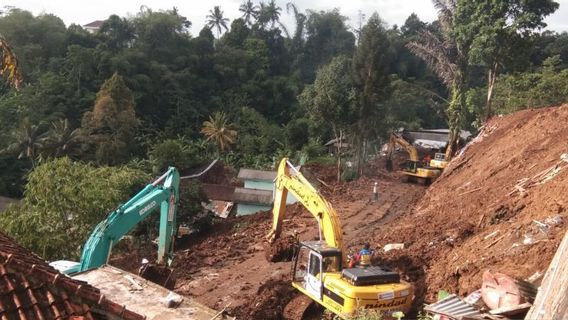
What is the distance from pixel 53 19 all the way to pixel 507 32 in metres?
40.2

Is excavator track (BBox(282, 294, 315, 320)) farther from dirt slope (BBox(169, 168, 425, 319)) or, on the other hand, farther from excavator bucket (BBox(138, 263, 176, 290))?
excavator bucket (BBox(138, 263, 176, 290))

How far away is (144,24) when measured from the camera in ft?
164

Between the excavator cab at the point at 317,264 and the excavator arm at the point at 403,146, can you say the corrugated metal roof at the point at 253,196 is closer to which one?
the excavator arm at the point at 403,146

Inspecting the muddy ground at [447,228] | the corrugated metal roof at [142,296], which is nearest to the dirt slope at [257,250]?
the muddy ground at [447,228]

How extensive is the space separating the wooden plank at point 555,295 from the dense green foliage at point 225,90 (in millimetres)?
14689

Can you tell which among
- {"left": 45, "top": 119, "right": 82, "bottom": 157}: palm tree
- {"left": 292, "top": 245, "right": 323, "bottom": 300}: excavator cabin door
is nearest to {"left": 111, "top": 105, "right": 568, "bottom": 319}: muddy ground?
{"left": 292, "top": 245, "right": 323, "bottom": 300}: excavator cabin door

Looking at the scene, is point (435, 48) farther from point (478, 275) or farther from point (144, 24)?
point (144, 24)

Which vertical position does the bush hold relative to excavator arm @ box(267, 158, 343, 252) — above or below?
below

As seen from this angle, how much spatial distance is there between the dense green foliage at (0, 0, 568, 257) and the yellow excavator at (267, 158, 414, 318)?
30.9 ft

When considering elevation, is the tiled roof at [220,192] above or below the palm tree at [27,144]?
below

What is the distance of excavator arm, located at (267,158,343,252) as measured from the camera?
10.6m

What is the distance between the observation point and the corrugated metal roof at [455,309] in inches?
283

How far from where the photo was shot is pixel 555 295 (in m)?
4.98

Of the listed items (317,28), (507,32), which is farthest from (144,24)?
(507,32)
